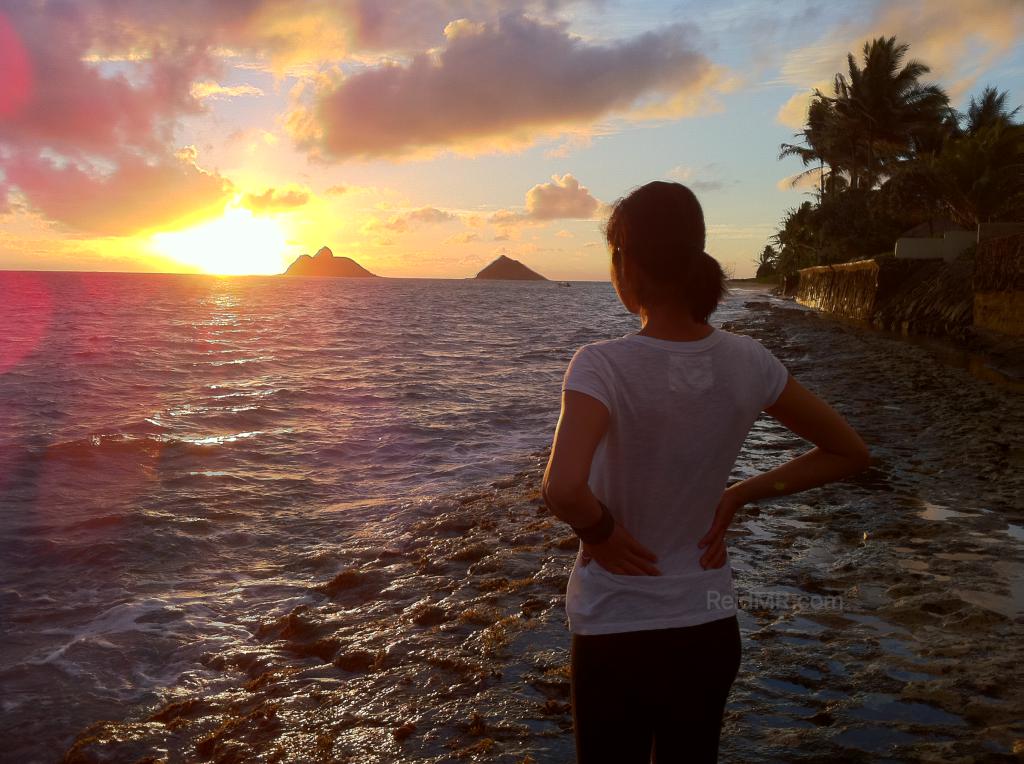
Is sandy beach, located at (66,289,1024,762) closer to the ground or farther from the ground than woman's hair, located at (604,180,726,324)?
closer to the ground

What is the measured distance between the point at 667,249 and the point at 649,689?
42.4 inches

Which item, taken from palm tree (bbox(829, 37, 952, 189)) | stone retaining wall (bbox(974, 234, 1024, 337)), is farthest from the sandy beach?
palm tree (bbox(829, 37, 952, 189))

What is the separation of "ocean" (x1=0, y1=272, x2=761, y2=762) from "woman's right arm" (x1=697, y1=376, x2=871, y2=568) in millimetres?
4158

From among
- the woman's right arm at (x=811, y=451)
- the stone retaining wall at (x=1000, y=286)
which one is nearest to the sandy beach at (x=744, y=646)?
the woman's right arm at (x=811, y=451)

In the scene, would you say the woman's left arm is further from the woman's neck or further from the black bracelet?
the woman's neck

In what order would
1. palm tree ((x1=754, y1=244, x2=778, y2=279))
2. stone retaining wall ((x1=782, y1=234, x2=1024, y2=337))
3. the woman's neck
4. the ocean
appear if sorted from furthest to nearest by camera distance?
palm tree ((x1=754, y1=244, x2=778, y2=279))
stone retaining wall ((x1=782, y1=234, x2=1024, y2=337))
the ocean
the woman's neck

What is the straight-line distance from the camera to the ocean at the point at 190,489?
17.4 ft

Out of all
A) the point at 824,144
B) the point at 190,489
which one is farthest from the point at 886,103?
the point at 190,489

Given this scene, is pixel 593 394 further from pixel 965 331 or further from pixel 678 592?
pixel 965 331

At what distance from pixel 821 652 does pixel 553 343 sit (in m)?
31.4

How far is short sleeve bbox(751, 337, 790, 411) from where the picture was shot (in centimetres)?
182

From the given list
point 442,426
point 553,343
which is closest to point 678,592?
point 442,426

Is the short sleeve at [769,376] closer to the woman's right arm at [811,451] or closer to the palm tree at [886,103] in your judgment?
the woman's right arm at [811,451]

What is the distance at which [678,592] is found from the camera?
1.83 metres
